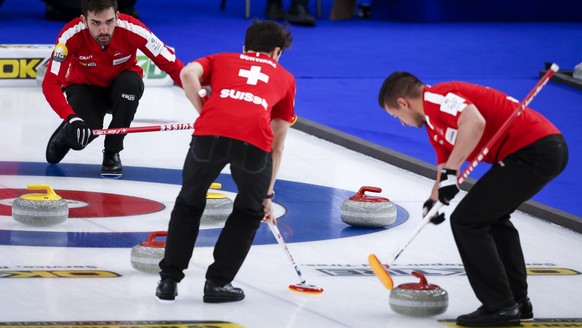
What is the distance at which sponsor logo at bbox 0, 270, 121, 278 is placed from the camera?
520cm

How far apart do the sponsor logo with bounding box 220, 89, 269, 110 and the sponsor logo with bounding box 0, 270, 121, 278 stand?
41.1 inches

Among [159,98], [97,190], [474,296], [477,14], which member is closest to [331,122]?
[159,98]

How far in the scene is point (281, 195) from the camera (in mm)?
7328

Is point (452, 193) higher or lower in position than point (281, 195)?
higher

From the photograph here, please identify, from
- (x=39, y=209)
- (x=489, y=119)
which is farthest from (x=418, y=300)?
(x=39, y=209)

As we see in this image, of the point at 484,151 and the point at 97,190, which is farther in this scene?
the point at 97,190

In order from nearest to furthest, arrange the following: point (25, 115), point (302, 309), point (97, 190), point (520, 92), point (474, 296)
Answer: point (302, 309) < point (474, 296) < point (97, 190) < point (25, 115) < point (520, 92)

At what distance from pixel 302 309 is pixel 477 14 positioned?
1327 cm

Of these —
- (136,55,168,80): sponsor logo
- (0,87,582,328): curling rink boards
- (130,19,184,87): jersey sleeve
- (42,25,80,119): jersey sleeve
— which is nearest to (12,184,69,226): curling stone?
(0,87,582,328): curling rink boards

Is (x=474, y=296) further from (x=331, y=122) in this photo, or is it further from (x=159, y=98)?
(x=159, y=98)

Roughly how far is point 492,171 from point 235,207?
1053 millimetres

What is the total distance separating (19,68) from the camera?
11.1m

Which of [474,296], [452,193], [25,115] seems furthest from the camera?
[25,115]

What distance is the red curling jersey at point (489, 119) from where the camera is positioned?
464 cm
